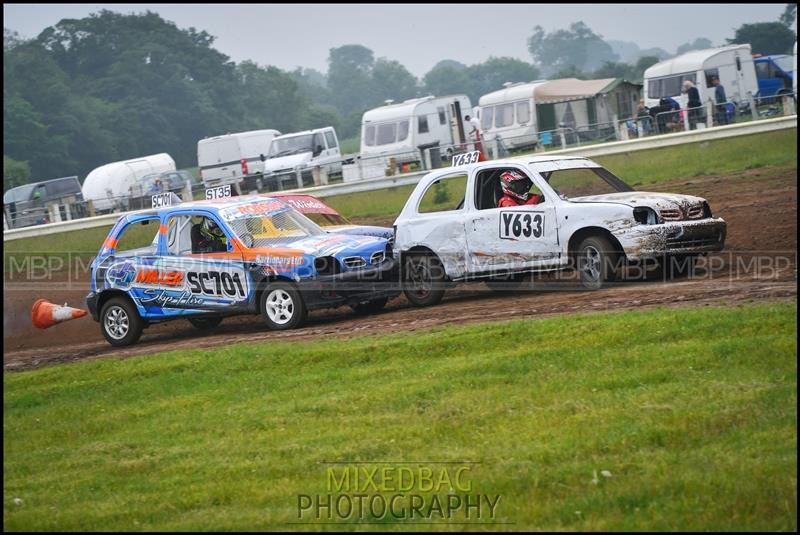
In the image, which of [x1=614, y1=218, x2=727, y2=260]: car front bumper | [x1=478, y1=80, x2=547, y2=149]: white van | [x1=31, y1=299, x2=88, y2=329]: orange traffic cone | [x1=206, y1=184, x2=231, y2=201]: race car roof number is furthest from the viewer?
[x1=478, y1=80, x2=547, y2=149]: white van

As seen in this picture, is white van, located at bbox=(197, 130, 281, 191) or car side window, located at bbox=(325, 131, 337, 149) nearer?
car side window, located at bbox=(325, 131, 337, 149)

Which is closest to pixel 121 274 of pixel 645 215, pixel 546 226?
pixel 546 226

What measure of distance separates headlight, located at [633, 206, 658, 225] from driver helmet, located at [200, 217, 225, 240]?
5272 millimetres

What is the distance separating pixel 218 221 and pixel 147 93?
70.6 metres

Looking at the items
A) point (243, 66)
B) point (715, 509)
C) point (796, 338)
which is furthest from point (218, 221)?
point (243, 66)

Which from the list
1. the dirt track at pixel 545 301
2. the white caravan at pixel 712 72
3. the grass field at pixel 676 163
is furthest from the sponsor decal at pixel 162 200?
the white caravan at pixel 712 72

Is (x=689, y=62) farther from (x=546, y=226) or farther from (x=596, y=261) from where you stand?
(x=596, y=261)

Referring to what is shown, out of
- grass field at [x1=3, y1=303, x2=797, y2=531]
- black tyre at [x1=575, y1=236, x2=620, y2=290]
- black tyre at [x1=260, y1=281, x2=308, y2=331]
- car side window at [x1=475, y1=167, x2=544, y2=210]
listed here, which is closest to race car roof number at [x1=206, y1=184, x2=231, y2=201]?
black tyre at [x1=260, y1=281, x2=308, y2=331]

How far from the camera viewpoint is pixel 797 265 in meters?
13.0

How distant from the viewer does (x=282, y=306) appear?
559 inches

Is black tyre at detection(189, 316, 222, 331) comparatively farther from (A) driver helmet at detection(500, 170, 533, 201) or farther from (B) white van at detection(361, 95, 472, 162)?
(B) white van at detection(361, 95, 472, 162)

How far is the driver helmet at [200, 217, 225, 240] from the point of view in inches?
586

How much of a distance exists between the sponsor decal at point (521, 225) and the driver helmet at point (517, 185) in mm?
300

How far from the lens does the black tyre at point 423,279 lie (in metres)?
14.6
